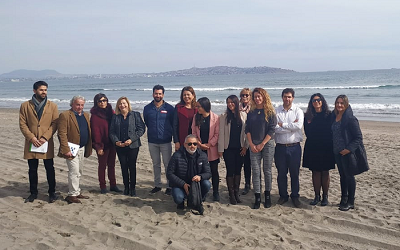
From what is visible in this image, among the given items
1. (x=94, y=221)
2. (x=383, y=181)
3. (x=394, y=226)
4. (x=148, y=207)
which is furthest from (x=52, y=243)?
(x=383, y=181)

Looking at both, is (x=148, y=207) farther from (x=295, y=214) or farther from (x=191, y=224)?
(x=295, y=214)

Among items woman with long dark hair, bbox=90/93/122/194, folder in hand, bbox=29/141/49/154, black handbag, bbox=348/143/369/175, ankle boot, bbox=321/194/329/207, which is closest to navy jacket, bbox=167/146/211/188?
woman with long dark hair, bbox=90/93/122/194

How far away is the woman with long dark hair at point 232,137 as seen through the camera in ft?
16.3

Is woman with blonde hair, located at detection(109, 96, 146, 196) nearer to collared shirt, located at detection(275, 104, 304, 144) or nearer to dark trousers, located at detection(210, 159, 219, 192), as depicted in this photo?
dark trousers, located at detection(210, 159, 219, 192)

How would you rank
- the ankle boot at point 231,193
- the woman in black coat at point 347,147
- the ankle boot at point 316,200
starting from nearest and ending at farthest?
1. the woman in black coat at point 347,147
2. the ankle boot at point 316,200
3. the ankle boot at point 231,193

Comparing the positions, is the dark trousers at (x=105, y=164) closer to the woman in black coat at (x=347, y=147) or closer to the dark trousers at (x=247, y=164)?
the dark trousers at (x=247, y=164)

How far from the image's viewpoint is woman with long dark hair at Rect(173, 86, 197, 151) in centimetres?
→ 518

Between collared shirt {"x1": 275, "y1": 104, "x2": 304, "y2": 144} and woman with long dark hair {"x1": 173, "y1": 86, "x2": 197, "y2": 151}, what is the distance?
4.17 feet

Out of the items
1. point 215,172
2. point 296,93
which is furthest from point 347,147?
point 296,93

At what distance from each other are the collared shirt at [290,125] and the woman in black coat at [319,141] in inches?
7.4

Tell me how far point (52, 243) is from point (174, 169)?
1.73 meters

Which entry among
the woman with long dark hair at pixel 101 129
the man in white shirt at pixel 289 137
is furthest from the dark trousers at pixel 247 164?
the woman with long dark hair at pixel 101 129

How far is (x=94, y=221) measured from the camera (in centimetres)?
435

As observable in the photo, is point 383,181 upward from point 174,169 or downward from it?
downward
